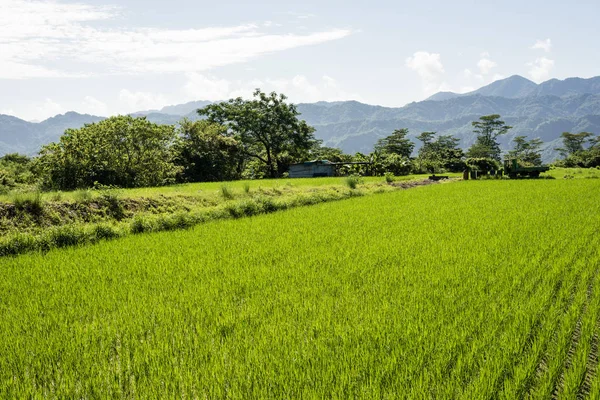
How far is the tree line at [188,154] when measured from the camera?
55.0 ft

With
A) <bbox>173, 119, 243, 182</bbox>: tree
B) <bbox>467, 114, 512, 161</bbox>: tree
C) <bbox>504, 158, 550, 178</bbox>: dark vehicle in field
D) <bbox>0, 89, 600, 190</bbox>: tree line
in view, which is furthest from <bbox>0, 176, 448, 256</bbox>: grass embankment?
<bbox>467, 114, 512, 161</bbox>: tree

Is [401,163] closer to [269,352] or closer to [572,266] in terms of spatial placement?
[572,266]

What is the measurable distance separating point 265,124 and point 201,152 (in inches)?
430

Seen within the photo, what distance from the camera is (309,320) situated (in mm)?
3787

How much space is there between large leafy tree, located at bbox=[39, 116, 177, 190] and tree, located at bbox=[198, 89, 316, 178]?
1459cm

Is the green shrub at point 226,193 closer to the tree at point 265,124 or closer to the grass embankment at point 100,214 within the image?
the grass embankment at point 100,214

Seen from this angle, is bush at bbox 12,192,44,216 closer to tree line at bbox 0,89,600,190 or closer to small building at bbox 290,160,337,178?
tree line at bbox 0,89,600,190

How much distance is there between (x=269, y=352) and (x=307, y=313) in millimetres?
910

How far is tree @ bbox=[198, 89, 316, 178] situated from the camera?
123 ft

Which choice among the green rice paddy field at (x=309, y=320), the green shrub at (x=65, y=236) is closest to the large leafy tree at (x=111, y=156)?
the green shrub at (x=65, y=236)

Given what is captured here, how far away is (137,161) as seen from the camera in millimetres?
20125

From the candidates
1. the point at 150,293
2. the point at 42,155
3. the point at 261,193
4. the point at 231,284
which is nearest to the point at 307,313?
the point at 231,284

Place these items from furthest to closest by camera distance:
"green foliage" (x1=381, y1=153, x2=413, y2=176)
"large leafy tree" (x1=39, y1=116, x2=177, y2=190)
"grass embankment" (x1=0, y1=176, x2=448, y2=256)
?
"green foliage" (x1=381, y1=153, x2=413, y2=176), "large leafy tree" (x1=39, y1=116, x2=177, y2=190), "grass embankment" (x1=0, y1=176, x2=448, y2=256)

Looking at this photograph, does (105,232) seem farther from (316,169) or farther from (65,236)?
(316,169)
